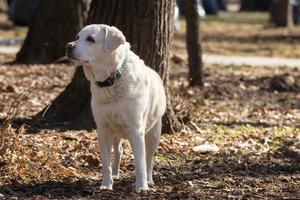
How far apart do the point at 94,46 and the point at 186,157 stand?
2432 mm

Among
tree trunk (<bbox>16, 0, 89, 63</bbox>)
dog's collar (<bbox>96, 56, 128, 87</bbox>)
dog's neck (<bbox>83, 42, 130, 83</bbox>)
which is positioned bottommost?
tree trunk (<bbox>16, 0, 89, 63</bbox>)

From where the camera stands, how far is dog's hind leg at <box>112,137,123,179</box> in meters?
7.61

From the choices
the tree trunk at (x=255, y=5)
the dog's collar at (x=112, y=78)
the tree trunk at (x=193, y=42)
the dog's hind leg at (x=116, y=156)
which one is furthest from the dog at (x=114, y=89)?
the tree trunk at (x=255, y=5)

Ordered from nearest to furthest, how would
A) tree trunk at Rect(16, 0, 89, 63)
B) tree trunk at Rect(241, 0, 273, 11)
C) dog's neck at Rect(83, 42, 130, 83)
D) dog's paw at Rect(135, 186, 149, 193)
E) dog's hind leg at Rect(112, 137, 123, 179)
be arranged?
1. dog's neck at Rect(83, 42, 130, 83)
2. dog's paw at Rect(135, 186, 149, 193)
3. dog's hind leg at Rect(112, 137, 123, 179)
4. tree trunk at Rect(16, 0, 89, 63)
5. tree trunk at Rect(241, 0, 273, 11)

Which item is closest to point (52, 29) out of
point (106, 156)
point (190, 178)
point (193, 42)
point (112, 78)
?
point (193, 42)

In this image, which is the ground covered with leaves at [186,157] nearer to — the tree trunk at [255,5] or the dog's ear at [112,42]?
the dog's ear at [112,42]

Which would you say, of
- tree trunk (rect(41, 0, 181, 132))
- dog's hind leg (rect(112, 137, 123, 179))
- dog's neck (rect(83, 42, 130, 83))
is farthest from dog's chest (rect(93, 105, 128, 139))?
tree trunk (rect(41, 0, 181, 132))

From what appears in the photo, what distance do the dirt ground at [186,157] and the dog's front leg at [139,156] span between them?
0.10 m

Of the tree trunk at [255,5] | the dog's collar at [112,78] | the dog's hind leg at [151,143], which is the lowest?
the tree trunk at [255,5]

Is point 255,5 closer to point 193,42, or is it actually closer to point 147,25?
point 193,42

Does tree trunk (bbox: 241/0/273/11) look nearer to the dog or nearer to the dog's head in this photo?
Answer: the dog

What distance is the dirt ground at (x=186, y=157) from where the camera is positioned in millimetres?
7367

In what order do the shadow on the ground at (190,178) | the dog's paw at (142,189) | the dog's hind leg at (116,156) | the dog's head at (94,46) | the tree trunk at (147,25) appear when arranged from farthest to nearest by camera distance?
the tree trunk at (147,25)
the dog's hind leg at (116,156)
the shadow on the ground at (190,178)
the dog's paw at (142,189)
the dog's head at (94,46)

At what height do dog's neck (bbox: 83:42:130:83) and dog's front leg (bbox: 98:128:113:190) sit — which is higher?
dog's neck (bbox: 83:42:130:83)
